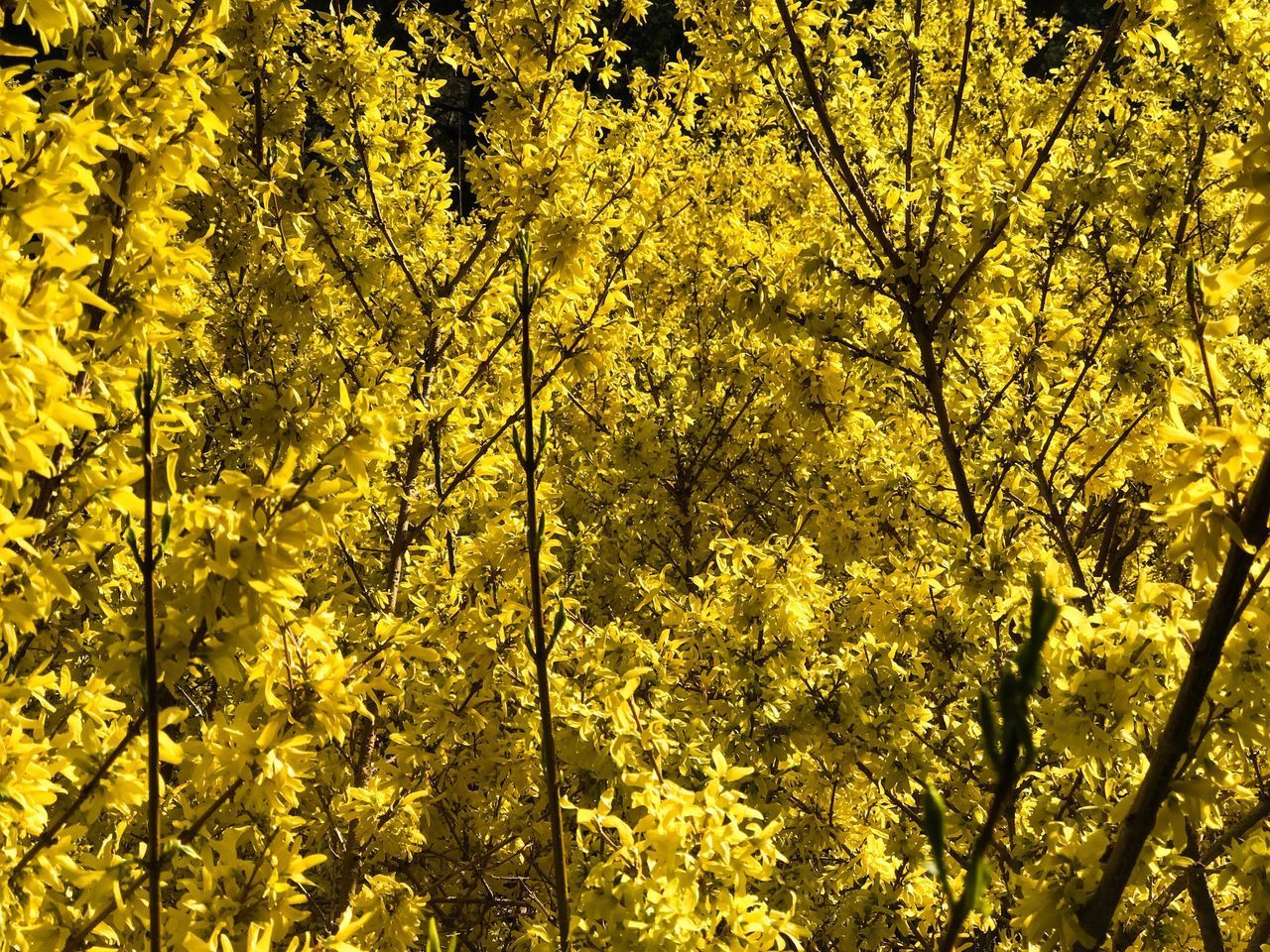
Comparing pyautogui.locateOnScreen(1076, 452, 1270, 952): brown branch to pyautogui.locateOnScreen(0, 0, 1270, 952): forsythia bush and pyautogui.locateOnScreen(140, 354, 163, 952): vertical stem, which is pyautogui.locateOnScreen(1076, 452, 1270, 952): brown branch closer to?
pyautogui.locateOnScreen(0, 0, 1270, 952): forsythia bush

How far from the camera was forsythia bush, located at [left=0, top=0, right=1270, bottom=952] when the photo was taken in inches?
63.4

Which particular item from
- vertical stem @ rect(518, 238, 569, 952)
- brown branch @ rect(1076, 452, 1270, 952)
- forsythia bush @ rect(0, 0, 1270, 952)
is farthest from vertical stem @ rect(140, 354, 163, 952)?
brown branch @ rect(1076, 452, 1270, 952)

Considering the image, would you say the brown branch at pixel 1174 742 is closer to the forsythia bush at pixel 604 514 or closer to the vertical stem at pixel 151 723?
the forsythia bush at pixel 604 514

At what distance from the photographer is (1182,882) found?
8.17 feet

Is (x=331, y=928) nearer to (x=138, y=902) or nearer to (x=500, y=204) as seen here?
(x=138, y=902)

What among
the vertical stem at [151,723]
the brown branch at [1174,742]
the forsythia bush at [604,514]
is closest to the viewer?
the vertical stem at [151,723]

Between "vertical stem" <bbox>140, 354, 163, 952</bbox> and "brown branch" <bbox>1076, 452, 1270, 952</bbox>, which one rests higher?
"brown branch" <bbox>1076, 452, 1270, 952</bbox>

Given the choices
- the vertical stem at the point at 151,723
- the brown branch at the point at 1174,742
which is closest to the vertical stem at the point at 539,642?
the vertical stem at the point at 151,723

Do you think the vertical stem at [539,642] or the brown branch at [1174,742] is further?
the brown branch at [1174,742]

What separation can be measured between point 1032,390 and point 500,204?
2.12m

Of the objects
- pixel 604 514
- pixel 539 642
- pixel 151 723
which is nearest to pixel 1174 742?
pixel 539 642

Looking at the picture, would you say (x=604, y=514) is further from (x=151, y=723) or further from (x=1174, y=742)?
(x=151, y=723)

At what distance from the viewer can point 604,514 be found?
5.96 metres

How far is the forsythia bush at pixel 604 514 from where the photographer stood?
5.28 feet
